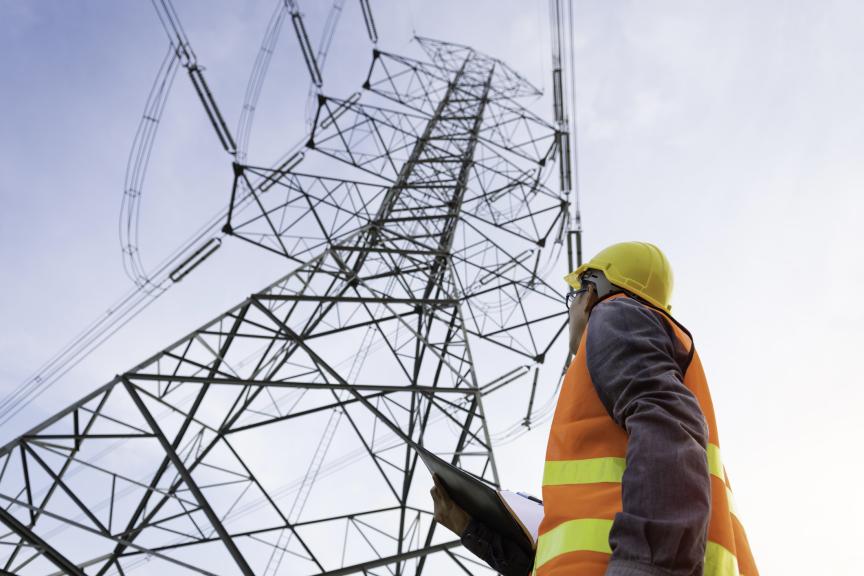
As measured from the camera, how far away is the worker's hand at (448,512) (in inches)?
82.4

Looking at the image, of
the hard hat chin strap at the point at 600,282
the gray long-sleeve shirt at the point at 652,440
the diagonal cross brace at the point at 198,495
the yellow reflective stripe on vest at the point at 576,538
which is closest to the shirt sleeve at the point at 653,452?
the gray long-sleeve shirt at the point at 652,440

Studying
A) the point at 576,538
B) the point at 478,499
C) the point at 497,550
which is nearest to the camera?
the point at 576,538

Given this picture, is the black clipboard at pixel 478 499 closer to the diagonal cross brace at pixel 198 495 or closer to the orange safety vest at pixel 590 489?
the orange safety vest at pixel 590 489

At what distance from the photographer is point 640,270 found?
2004 mm

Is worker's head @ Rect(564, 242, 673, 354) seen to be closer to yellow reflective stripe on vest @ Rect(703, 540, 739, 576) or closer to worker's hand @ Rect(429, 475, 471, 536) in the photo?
worker's hand @ Rect(429, 475, 471, 536)

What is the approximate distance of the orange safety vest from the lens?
131 centimetres

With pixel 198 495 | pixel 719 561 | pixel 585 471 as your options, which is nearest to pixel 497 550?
pixel 585 471

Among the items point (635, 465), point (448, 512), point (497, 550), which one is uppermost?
point (448, 512)

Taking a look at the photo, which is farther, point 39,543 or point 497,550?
point 39,543

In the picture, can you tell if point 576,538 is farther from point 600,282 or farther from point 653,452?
point 600,282

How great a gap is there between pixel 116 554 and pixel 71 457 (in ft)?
3.20

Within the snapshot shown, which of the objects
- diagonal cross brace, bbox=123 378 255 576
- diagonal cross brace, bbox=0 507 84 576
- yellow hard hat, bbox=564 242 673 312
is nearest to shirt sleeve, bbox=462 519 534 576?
yellow hard hat, bbox=564 242 673 312

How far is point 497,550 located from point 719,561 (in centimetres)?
89

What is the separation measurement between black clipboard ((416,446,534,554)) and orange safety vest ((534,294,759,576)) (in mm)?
362
